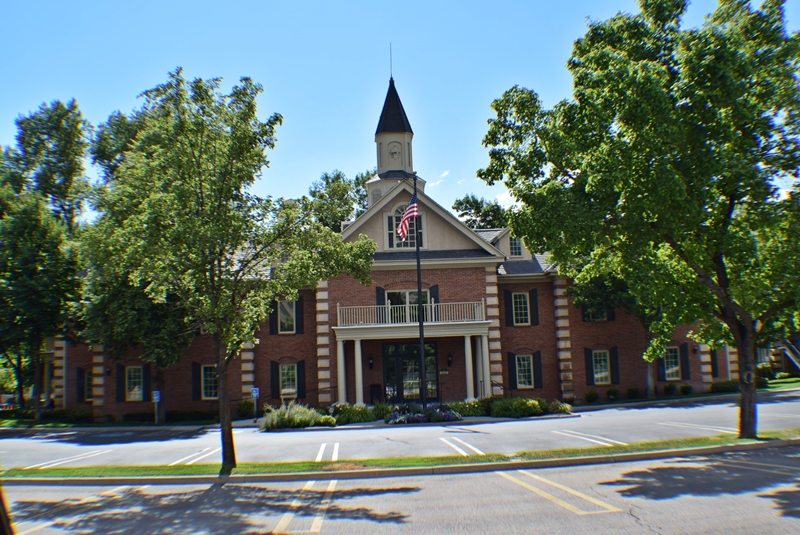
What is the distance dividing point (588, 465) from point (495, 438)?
204 inches

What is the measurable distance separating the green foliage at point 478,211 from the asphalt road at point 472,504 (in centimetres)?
4659

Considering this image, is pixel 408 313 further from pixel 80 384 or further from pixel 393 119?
pixel 80 384

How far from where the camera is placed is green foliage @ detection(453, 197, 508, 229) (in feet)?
193

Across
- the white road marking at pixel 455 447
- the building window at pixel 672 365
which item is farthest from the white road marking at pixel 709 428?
the building window at pixel 672 365

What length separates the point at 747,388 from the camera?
51.0 ft

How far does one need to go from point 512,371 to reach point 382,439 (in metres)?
13.2

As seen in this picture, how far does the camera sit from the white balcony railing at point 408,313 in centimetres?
2880

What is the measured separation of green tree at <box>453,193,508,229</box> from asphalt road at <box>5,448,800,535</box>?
46.6 meters

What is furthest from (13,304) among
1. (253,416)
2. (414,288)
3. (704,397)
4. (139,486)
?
(704,397)

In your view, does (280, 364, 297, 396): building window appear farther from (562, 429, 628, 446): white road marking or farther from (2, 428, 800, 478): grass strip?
(2, 428, 800, 478): grass strip

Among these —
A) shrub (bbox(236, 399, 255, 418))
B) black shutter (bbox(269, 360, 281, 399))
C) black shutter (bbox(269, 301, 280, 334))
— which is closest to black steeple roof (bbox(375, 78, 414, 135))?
black shutter (bbox(269, 301, 280, 334))

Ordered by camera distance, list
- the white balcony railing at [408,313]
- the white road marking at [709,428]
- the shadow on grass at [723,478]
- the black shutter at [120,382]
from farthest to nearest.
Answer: the black shutter at [120,382], the white balcony railing at [408,313], the white road marking at [709,428], the shadow on grass at [723,478]

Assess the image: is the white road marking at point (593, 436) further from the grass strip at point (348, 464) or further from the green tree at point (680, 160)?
the green tree at point (680, 160)

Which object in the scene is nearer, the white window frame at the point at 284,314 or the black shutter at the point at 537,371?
the white window frame at the point at 284,314
